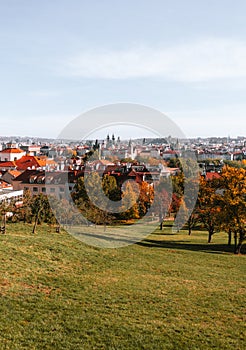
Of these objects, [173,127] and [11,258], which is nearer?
[11,258]

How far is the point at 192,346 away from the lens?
10555 millimetres

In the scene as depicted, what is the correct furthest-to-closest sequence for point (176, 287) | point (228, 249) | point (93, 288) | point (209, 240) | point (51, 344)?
point (209, 240)
point (228, 249)
point (176, 287)
point (93, 288)
point (51, 344)

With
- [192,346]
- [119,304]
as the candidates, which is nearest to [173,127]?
[119,304]

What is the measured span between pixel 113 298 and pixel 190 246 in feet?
56.9

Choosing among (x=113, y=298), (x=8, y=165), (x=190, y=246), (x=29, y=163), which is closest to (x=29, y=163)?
(x=29, y=163)

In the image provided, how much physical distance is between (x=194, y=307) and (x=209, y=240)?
65.5 ft

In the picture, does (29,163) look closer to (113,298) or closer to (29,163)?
(29,163)

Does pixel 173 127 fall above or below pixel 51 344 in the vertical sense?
above

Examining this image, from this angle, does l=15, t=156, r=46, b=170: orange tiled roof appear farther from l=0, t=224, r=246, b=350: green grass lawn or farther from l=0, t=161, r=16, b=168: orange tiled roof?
l=0, t=224, r=246, b=350: green grass lawn

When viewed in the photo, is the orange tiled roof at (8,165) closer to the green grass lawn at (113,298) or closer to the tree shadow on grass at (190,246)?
the tree shadow on grass at (190,246)

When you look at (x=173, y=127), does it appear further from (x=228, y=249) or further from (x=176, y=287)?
(x=228, y=249)

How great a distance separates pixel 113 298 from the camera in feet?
47.3

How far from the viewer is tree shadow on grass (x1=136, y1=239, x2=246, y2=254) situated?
2914cm

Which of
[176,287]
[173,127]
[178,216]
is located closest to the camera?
[176,287]
